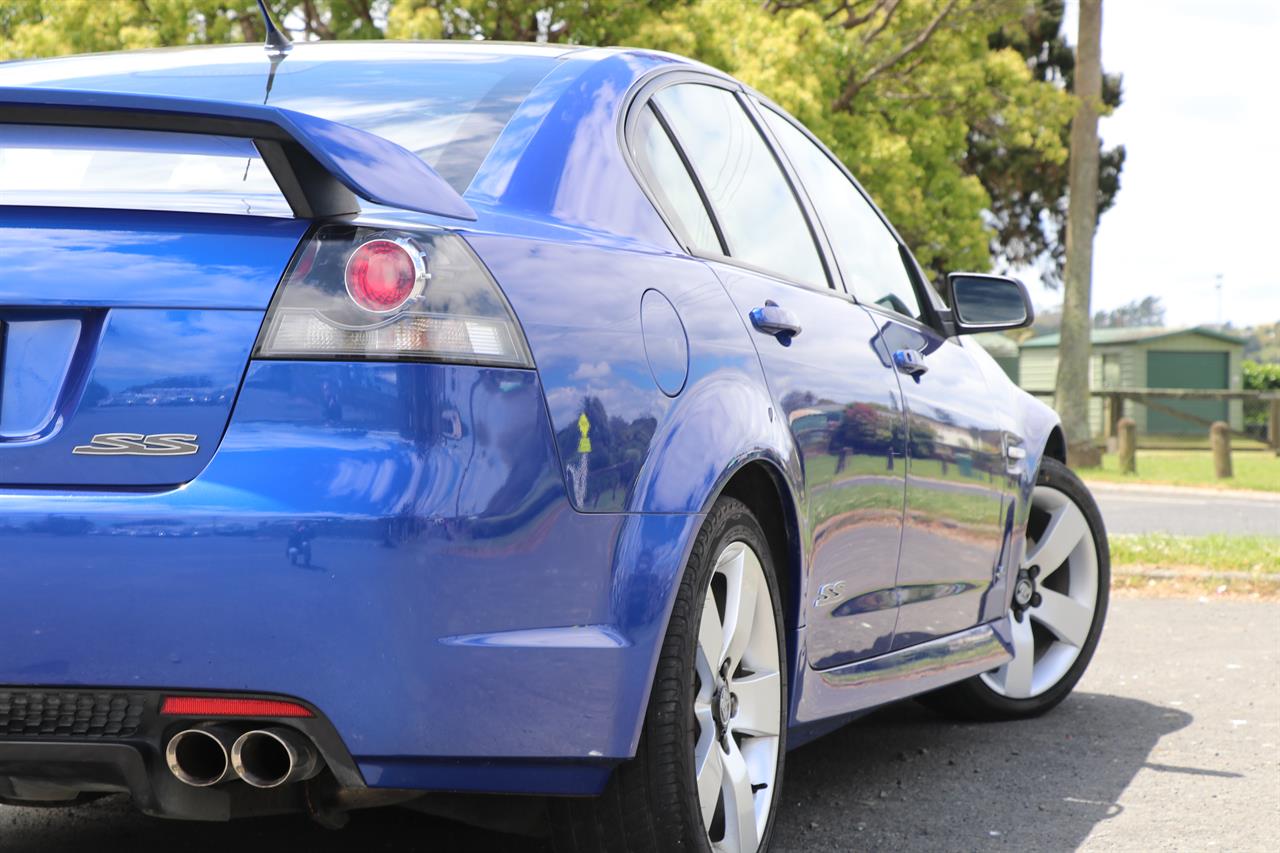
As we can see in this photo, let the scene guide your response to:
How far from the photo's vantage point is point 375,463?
2424mm

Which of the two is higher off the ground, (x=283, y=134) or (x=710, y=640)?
(x=283, y=134)

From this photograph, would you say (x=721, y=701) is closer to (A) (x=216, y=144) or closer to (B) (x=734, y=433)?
(B) (x=734, y=433)

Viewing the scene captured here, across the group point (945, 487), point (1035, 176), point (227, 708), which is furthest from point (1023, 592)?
point (1035, 176)

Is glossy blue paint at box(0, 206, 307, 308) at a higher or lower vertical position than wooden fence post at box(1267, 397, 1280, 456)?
higher

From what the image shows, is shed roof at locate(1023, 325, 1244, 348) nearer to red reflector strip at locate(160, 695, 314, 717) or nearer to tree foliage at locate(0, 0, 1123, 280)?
tree foliage at locate(0, 0, 1123, 280)

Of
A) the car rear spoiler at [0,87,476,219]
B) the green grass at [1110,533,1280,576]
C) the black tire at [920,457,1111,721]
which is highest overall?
the car rear spoiler at [0,87,476,219]

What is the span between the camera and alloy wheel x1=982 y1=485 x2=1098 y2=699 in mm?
5410

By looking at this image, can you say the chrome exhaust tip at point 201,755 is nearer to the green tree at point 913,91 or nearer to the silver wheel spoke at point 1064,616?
the silver wheel spoke at point 1064,616

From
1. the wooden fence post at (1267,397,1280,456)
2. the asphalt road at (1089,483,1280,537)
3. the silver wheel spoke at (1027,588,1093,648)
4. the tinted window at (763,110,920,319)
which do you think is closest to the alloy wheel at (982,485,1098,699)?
the silver wheel spoke at (1027,588,1093,648)

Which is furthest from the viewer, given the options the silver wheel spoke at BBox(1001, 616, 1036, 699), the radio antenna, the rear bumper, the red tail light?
the silver wheel spoke at BBox(1001, 616, 1036, 699)

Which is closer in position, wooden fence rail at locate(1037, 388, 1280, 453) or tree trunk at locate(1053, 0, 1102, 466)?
tree trunk at locate(1053, 0, 1102, 466)

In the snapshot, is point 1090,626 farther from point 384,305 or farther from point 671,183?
point 384,305

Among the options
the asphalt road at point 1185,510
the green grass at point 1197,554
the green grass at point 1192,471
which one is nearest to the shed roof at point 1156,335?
the green grass at point 1192,471

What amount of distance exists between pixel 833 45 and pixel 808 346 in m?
22.8
